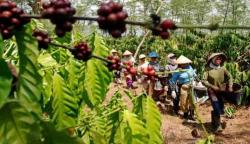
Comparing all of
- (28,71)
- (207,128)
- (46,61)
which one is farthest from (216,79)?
(28,71)

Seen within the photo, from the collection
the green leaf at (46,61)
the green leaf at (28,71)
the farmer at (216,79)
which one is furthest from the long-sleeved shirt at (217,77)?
the green leaf at (28,71)

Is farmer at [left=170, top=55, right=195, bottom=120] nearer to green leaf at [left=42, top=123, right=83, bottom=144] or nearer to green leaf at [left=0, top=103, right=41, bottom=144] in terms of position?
green leaf at [left=42, top=123, right=83, bottom=144]

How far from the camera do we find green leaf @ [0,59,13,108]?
0.81 metres

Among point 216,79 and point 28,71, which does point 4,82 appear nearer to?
point 28,71

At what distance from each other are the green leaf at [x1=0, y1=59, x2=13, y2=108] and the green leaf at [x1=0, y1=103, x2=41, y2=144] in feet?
0.08

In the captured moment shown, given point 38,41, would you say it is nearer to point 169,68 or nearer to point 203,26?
point 203,26

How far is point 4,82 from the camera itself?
817mm

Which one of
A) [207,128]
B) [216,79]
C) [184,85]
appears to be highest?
[216,79]

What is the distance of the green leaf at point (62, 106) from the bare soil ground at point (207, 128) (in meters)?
6.83

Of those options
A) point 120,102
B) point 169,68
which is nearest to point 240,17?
point 169,68

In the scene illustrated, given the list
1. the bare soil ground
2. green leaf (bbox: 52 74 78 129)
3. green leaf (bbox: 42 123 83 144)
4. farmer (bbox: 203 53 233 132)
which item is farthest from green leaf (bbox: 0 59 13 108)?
farmer (bbox: 203 53 233 132)

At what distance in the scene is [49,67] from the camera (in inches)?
75.7

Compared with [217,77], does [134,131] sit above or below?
above

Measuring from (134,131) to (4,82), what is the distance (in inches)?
37.0
